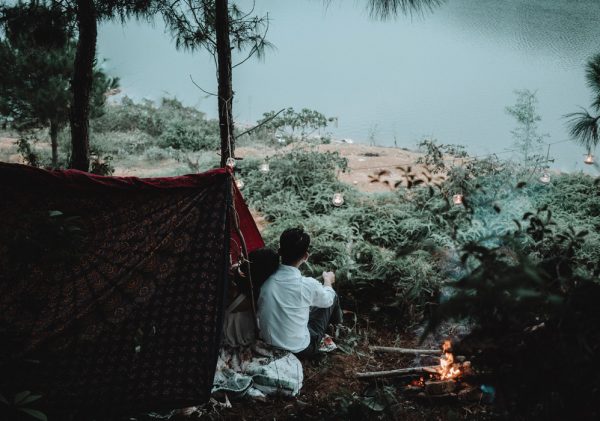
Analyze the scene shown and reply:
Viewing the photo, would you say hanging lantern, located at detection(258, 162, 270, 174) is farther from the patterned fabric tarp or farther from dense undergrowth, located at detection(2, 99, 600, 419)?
the patterned fabric tarp

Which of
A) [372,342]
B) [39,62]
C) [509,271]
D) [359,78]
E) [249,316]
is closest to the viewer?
[509,271]

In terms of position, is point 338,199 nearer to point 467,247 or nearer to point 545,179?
point 545,179

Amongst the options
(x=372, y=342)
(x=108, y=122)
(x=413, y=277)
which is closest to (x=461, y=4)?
(x=413, y=277)

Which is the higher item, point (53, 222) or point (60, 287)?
point (53, 222)

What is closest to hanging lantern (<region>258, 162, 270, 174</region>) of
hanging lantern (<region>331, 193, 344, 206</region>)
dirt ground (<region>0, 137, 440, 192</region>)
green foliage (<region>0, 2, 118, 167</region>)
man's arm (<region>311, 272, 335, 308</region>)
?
dirt ground (<region>0, 137, 440, 192</region>)

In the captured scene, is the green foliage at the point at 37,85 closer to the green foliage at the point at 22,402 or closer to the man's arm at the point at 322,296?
the man's arm at the point at 322,296

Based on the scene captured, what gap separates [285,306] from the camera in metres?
2.85

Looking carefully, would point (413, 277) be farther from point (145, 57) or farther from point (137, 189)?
point (145, 57)

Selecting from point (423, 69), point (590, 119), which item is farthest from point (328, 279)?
point (423, 69)

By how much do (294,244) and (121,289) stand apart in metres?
1.09

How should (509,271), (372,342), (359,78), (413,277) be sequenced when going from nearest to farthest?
(509,271) → (372,342) → (413,277) → (359,78)

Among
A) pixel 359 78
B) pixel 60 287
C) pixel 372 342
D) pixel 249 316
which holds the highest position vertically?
pixel 359 78

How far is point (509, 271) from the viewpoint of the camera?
962 millimetres

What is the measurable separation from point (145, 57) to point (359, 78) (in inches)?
258
